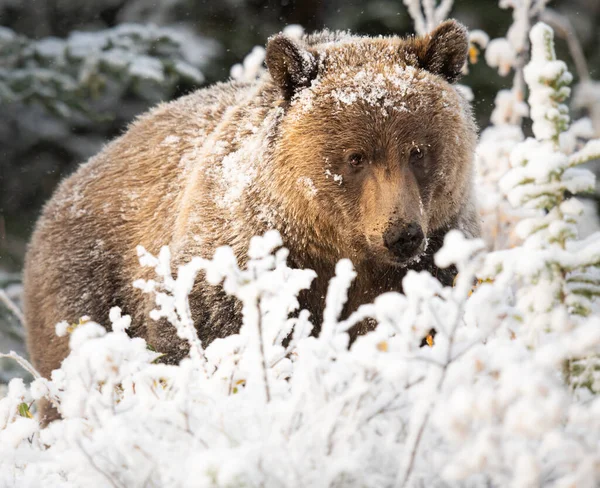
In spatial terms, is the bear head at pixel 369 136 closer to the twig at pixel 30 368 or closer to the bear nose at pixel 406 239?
the bear nose at pixel 406 239

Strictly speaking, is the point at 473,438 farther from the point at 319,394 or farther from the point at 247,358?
the point at 247,358

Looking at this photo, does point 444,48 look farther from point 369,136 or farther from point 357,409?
point 357,409

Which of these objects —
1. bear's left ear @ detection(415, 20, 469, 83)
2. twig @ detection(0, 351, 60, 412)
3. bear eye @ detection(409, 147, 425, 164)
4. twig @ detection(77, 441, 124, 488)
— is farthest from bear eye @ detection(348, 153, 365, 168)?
twig @ detection(77, 441, 124, 488)

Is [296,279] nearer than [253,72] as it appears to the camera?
Yes

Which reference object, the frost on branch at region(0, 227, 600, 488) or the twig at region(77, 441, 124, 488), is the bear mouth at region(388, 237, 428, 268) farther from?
the twig at region(77, 441, 124, 488)

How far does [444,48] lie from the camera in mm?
3920

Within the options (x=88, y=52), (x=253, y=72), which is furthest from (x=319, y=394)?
(x=88, y=52)

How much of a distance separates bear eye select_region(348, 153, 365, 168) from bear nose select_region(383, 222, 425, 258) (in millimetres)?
450

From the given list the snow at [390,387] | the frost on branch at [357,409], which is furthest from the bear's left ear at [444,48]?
the frost on branch at [357,409]

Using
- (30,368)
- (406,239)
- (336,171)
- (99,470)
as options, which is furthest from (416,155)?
(99,470)

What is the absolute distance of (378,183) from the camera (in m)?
3.58

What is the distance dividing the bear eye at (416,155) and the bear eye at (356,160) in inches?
8.6

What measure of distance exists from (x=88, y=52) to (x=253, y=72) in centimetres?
217

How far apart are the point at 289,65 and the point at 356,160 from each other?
0.55 metres
